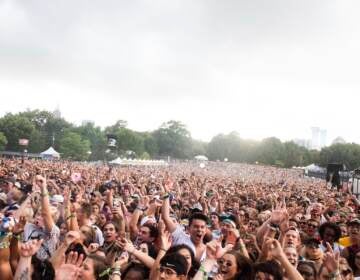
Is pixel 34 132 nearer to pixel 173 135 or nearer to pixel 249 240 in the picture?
pixel 173 135

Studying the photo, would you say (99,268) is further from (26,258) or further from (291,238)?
(291,238)

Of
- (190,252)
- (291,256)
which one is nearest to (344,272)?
(291,256)

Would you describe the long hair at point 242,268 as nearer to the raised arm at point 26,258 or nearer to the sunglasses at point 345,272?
the sunglasses at point 345,272

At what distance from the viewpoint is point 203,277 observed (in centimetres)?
341

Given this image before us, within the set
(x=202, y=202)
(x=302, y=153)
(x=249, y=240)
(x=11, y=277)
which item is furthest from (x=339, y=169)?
(x=302, y=153)

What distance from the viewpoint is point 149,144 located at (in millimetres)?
106875

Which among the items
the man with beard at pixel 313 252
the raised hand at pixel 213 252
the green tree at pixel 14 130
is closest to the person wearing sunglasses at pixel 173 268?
the raised hand at pixel 213 252

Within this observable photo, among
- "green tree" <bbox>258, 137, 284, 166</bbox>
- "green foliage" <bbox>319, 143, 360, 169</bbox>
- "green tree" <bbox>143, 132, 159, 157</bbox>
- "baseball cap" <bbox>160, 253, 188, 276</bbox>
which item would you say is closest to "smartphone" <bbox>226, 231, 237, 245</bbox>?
"baseball cap" <bbox>160, 253, 188, 276</bbox>

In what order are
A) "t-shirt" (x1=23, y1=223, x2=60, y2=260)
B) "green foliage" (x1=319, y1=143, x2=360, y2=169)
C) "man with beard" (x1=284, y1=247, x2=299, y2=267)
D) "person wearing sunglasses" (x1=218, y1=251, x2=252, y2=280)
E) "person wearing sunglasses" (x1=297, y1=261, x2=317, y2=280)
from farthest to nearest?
"green foliage" (x1=319, y1=143, x2=360, y2=169)
"t-shirt" (x1=23, y1=223, x2=60, y2=260)
"man with beard" (x1=284, y1=247, x2=299, y2=267)
"person wearing sunglasses" (x1=297, y1=261, x2=317, y2=280)
"person wearing sunglasses" (x1=218, y1=251, x2=252, y2=280)

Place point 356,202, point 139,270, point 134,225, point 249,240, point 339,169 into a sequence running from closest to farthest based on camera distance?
point 139,270 < point 249,240 < point 134,225 < point 356,202 < point 339,169

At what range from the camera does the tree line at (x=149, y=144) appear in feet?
259

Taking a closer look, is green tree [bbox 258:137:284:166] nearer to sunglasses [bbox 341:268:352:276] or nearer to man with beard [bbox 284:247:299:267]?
man with beard [bbox 284:247:299:267]

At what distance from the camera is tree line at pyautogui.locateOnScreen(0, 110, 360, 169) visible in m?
79.0

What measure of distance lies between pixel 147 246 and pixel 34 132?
80439 mm
